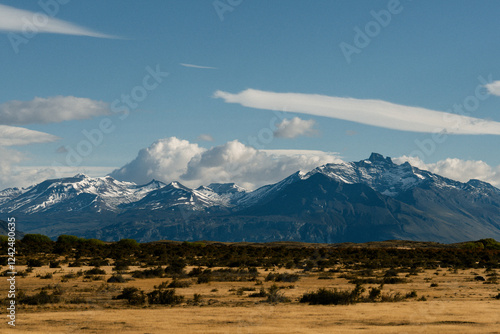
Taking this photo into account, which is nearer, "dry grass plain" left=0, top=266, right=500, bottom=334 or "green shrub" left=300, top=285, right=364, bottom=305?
"dry grass plain" left=0, top=266, right=500, bottom=334

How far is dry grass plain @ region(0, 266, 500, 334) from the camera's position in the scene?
21.5 meters

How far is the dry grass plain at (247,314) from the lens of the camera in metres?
21.5

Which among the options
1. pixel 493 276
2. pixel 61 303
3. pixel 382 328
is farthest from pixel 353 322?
pixel 493 276

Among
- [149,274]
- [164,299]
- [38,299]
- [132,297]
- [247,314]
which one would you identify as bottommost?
[247,314]

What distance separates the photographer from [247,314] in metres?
25.1

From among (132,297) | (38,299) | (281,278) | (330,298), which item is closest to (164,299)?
(132,297)

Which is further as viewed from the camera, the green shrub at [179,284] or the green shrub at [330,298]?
the green shrub at [179,284]

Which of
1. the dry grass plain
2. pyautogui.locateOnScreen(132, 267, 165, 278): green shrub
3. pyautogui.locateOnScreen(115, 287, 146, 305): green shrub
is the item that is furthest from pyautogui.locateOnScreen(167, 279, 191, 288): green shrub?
pyautogui.locateOnScreen(132, 267, 165, 278): green shrub

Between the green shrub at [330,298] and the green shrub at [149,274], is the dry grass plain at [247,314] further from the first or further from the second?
the green shrub at [149,274]

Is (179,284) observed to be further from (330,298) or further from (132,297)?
(330,298)

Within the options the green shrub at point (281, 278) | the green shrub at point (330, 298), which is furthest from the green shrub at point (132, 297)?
the green shrub at point (281, 278)

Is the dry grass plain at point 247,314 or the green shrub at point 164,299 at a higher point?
the green shrub at point 164,299

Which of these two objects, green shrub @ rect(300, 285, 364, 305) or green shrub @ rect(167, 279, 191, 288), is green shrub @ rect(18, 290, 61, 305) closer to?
green shrub @ rect(167, 279, 191, 288)

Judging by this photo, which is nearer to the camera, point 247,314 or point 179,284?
point 247,314
